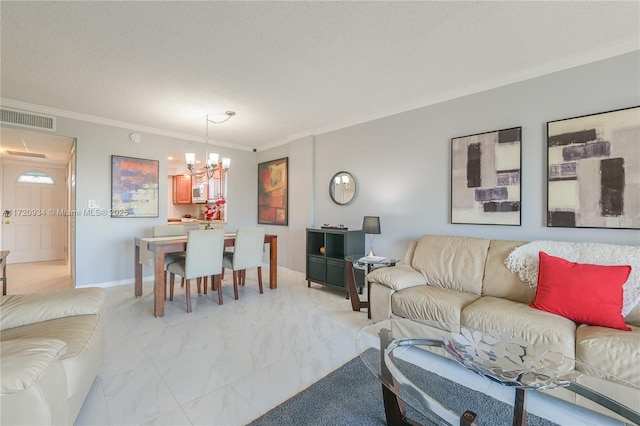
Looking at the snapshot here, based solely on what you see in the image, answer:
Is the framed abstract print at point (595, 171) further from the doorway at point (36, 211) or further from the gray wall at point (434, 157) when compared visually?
the doorway at point (36, 211)

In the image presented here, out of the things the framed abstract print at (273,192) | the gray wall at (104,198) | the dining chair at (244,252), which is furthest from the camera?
the framed abstract print at (273,192)

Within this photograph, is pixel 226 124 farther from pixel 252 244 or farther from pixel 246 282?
pixel 246 282

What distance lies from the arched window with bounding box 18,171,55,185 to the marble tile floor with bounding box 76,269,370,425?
4.79 metres

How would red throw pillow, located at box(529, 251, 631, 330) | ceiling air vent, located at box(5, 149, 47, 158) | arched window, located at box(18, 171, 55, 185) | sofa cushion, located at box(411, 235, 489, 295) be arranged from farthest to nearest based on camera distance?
arched window, located at box(18, 171, 55, 185)
ceiling air vent, located at box(5, 149, 47, 158)
sofa cushion, located at box(411, 235, 489, 295)
red throw pillow, located at box(529, 251, 631, 330)

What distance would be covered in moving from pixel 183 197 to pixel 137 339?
16.3 ft

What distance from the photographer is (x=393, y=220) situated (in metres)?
3.64

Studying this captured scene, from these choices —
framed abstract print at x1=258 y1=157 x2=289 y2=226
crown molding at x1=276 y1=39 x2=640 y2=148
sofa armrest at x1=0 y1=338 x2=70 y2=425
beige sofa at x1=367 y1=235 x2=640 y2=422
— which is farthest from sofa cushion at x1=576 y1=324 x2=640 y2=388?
framed abstract print at x1=258 y1=157 x2=289 y2=226

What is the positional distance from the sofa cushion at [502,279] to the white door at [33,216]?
8141 millimetres

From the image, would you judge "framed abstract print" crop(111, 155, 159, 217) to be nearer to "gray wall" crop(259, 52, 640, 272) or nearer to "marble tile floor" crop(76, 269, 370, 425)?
"marble tile floor" crop(76, 269, 370, 425)

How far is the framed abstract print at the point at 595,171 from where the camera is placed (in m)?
2.16

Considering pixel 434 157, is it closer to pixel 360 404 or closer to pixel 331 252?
pixel 331 252

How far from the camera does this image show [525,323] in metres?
1.80

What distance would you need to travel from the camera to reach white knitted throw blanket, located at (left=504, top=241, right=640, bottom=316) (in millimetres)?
1855

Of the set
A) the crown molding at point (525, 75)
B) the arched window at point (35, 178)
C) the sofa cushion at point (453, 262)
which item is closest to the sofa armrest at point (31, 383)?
the sofa cushion at point (453, 262)
